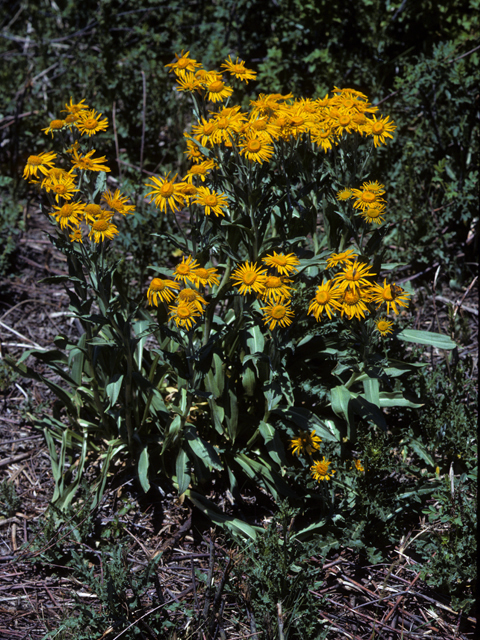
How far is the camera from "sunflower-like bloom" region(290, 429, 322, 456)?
2406mm

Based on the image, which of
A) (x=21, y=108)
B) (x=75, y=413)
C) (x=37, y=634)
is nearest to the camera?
(x=37, y=634)

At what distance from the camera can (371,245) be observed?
2.38 meters

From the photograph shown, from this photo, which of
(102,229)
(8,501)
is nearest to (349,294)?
(102,229)

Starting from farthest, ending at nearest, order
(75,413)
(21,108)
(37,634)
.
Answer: (21,108) → (75,413) → (37,634)

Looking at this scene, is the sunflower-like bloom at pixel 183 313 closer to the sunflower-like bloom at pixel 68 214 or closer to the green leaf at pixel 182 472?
the sunflower-like bloom at pixel 68 214

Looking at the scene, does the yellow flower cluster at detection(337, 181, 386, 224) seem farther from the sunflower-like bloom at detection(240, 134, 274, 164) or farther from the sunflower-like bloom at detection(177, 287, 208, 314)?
the sunflower-like bloom at detection(177, 287, 208, 314)

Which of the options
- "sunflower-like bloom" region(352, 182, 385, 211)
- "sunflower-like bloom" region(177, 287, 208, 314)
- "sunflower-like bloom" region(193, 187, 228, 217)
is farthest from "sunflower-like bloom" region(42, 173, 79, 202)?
"sunflower-like bloom" region(352, 182, 385, 211)

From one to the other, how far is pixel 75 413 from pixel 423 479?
64.1 inches

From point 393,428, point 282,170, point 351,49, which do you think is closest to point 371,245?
point 282,170

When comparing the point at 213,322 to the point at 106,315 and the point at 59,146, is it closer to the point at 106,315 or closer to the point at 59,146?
the point at 106,315

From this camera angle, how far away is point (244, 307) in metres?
2.27

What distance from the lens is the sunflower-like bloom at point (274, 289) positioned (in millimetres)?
1951

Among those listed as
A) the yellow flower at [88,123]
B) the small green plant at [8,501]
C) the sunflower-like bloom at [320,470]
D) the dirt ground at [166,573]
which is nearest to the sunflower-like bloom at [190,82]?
the yellow flower at [88,123]

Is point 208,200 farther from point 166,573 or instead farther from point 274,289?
point 166,573
